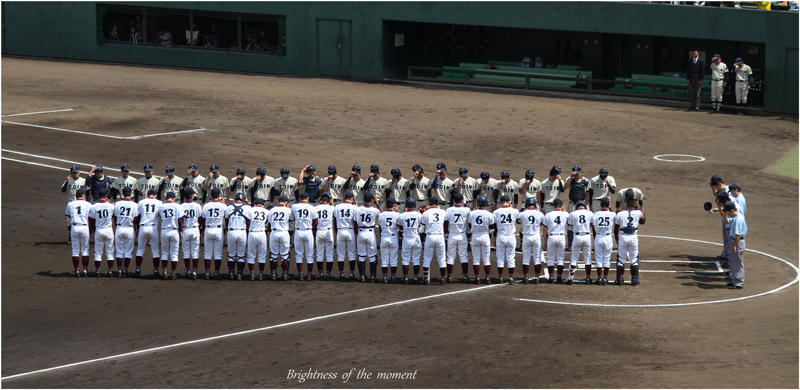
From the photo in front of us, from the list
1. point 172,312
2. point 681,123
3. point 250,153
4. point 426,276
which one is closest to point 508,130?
point 681,123

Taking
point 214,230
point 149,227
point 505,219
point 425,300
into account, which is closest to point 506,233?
point 505,219

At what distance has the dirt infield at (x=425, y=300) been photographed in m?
12.1

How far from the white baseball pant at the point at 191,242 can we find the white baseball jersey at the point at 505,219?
5016 millimetres

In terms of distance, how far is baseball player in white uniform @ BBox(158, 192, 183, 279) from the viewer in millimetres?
16078

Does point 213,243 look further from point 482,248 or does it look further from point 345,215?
point 482,248

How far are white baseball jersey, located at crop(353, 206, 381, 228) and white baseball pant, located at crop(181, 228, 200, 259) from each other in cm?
274

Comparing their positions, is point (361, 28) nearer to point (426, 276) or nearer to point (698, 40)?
point (698, 40)

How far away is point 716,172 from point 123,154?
15.4 m

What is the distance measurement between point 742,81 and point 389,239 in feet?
62.1

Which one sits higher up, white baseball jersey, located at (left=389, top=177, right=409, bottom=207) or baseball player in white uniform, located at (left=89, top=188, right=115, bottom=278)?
white baseball jersey, located at (left=389, top=177, right=409, bottom=207)

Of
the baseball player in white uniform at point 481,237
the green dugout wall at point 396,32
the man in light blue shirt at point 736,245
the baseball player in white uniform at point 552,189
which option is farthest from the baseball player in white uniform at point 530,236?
the green dugout wall at point 396,32

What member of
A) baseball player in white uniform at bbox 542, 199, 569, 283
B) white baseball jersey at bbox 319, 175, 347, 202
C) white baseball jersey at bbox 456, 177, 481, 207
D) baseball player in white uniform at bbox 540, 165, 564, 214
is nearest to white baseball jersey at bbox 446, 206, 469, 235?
baseball player in white uniform at bbox 542, 199, 569, 283

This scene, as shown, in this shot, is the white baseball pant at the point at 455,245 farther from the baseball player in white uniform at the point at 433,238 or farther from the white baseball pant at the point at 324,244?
the white baseball pant at the point at 324,244

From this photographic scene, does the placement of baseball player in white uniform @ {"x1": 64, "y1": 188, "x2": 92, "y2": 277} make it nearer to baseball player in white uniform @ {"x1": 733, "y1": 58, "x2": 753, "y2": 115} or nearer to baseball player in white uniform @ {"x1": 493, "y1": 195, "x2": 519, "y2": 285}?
baseball player in white uniform @ {"x1": 493, "y1": 195, "x2": 519, "y2": 285}
